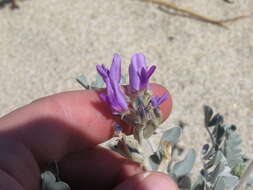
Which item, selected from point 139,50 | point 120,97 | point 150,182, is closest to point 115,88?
point 120,97

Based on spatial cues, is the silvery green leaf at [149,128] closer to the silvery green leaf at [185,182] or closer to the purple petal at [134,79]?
the purple petal at [134,79]

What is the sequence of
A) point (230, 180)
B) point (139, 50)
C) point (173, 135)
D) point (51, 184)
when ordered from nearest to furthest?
1. point (51, 184)
2. point (230, 180)
3. point (173, 135)
4. point (139, 50)

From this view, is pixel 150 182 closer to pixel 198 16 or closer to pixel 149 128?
pixel 149 128

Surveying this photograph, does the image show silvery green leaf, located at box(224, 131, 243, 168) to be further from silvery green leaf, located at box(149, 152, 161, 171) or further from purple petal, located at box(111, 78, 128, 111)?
purple petal, located at box(111, 78, 128, 111)

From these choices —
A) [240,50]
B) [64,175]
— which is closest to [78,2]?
[240,50]

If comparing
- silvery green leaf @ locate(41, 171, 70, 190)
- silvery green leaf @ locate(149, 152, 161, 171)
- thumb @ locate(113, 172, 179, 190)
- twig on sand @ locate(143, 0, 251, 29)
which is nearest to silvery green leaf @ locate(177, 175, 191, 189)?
silvery green leaf @ locate(149, 152, 161, 171)

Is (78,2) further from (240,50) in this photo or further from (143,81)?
(143,81)
